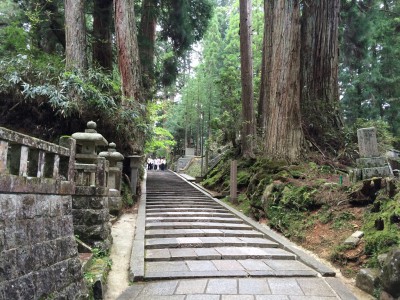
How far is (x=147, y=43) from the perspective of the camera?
12.2m

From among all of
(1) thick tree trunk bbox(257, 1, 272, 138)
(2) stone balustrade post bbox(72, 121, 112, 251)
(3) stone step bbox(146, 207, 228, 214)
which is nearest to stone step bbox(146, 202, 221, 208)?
(3) stone step bbox(146, 207, 228, 214)

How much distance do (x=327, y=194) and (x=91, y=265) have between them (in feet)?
15.2

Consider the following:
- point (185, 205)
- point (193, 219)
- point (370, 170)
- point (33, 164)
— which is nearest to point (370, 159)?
point (370, 170)

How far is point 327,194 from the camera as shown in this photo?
671 cm

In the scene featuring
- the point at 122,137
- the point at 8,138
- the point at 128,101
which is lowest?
the point at 8,138

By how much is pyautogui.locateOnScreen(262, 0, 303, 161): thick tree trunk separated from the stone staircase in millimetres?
2286

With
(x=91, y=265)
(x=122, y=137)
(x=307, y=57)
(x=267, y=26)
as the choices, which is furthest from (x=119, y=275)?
(x=267, y=26)

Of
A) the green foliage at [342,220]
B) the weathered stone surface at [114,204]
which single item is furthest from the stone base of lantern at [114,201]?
the green foliage at [342,220]

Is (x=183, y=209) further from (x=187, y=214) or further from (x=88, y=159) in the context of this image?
(x=88, y=159)

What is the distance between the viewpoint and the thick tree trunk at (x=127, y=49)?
9.72 meters

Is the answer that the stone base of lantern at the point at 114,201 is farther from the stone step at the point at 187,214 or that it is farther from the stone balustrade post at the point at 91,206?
the stone balustrade post at the point at 91,206

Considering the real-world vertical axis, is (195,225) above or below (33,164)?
below

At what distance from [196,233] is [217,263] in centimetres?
164

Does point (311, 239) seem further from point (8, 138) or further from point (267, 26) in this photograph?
point (267, 26)
